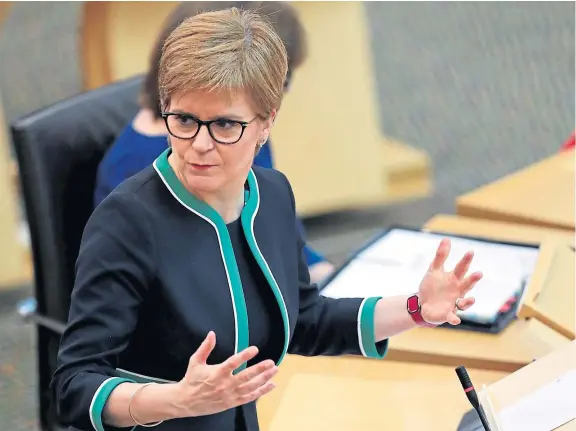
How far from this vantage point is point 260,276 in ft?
4.03

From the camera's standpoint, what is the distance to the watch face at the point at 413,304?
4.28 feet

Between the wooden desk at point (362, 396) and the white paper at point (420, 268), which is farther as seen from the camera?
the white paper at point (420, 268)

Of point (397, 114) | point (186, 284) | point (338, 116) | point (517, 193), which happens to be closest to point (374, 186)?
point (338, 116)

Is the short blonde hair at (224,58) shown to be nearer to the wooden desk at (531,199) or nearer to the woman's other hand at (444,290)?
the woman's other hand at (444,290)

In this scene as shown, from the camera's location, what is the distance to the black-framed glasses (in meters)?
1.10

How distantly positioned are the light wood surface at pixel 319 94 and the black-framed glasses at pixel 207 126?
218 cm

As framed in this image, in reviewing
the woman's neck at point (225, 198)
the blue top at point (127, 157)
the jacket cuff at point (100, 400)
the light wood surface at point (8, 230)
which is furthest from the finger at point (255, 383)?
the light wood surface at point (8, 230)

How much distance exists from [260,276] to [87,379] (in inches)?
10.8

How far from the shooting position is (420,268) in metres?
1.79

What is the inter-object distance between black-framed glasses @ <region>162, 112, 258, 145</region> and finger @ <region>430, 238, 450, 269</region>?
0.33 meters

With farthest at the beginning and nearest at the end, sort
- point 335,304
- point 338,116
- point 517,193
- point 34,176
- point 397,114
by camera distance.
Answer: point 397,114
point 338,116
point 517,193
point 34,176
point 335,304

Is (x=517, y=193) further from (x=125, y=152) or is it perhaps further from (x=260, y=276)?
(x=260, y=276)

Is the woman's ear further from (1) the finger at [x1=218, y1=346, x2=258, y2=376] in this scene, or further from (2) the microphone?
(2) the microphone

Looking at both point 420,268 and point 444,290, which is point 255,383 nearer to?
point 444,290
